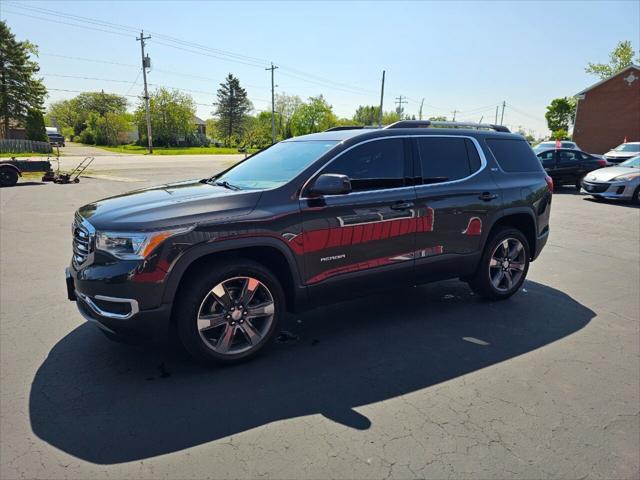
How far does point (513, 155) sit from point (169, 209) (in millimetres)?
3962

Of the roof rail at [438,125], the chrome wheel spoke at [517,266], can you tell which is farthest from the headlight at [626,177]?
the chrome wheel spoke at [517,266]

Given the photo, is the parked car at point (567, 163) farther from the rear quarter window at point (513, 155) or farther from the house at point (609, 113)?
the house at point (609, 113)

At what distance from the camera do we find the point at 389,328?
4.21 m

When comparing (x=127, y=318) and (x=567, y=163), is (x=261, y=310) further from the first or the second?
(x=567, y=163)

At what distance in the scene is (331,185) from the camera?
11.3 feet

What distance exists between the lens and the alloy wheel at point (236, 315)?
329cm

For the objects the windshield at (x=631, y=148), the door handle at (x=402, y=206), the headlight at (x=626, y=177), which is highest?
the windshield at (x=631, y=148)

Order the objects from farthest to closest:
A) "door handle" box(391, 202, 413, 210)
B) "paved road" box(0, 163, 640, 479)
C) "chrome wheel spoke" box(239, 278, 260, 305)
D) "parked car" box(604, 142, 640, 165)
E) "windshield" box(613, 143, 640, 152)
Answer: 1. "windshield" box(613, 143, 640, 152)
2. "parked car" box(604, 142, 640, 165)
3. "door handle" box(391, 202, 413, 210)
4. "chrome wheel spoke" box(239, 278, 260, 305)
5. "paved road" box(0, 163, 640, 479)

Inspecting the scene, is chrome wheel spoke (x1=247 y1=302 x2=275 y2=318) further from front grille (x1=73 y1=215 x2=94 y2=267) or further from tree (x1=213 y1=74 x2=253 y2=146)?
tree (x1=213 y1=74 x2=253 y2=146)

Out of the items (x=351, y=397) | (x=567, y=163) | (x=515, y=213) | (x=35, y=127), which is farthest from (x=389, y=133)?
(x=35, y=127)

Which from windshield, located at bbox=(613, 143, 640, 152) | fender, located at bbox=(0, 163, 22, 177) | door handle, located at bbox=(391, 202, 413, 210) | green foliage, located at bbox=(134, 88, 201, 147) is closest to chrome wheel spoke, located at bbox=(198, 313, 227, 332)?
door handle, located at bbox=(391, 202, 413, 210)

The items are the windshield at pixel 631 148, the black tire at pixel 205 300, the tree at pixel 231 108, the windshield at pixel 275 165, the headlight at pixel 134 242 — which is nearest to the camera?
the headlight at pixel 134 242

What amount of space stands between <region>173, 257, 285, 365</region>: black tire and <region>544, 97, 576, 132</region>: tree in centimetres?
8659

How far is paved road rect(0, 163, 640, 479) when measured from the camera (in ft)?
8.02
